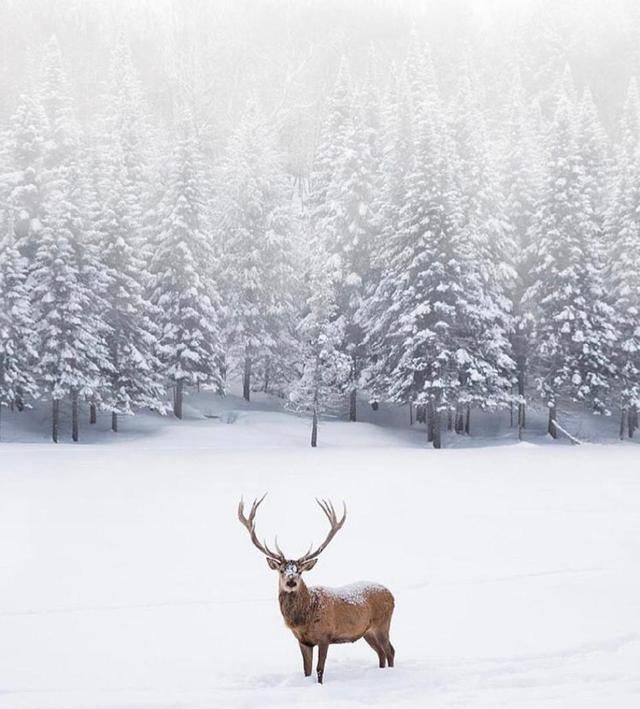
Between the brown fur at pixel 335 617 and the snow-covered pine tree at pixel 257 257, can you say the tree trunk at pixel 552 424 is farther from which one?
the brown fur at pixel 335 617

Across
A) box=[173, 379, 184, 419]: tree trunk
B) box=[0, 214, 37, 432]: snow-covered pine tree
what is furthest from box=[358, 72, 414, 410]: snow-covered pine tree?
box=[0, 214, 37, 432]: snow-covered pine tree

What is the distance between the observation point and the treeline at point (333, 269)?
3300 centimetres

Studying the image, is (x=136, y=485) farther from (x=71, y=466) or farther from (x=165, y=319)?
(x=165, y=319)

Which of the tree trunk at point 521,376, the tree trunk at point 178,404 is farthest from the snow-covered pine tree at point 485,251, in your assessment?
the tree trunk at point 178,404

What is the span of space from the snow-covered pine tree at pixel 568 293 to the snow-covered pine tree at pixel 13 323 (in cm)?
2310

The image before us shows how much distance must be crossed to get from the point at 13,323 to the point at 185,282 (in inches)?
332

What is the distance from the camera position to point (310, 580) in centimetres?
1280

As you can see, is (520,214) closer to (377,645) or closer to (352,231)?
(352,231)

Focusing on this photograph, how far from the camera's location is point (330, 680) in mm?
7363

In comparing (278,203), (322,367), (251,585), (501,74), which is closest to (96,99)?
(501,74)

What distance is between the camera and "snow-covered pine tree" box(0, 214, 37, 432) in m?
31.2

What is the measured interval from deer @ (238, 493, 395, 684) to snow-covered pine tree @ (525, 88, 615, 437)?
97.8 feet

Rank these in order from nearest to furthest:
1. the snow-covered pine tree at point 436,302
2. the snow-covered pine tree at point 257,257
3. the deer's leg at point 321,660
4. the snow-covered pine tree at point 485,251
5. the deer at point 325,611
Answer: the deer at point 325,611 → the deer's leg at point 321,660 → the snow-covered pine tree at point 436,302 → the snow-covered pine tree at point 485,251 → the snow-covered pine tree at point 257,257

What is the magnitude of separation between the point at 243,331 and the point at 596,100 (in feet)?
272
